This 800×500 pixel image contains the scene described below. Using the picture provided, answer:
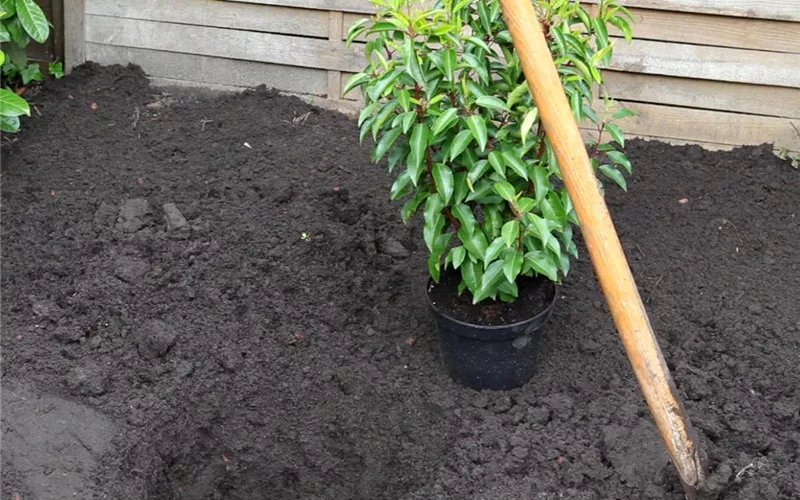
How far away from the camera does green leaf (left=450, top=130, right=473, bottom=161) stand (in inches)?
115

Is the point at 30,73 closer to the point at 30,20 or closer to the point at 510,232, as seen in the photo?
the point at 30,20

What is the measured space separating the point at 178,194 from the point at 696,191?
235 cm

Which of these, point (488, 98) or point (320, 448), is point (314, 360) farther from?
point (488, 98)

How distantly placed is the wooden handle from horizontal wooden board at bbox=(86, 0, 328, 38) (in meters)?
2.50

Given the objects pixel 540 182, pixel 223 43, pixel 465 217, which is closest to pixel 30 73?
pixel 223 43

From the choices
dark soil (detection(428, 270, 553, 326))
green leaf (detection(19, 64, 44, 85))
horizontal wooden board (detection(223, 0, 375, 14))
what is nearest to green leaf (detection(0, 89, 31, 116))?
green leaf (detection(19, 64, 44, 85))

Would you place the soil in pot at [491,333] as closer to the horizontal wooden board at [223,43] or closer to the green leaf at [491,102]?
the green leaf at [491,102]

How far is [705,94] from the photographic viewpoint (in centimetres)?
459

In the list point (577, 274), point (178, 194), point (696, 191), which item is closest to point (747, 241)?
point (696, 191)

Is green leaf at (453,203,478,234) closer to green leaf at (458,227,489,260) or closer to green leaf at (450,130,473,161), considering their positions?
green leaf at (458,227,489,260)

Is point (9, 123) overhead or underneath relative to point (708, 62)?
underneath

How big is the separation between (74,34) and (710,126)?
338 centimetres

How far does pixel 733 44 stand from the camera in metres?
4.46

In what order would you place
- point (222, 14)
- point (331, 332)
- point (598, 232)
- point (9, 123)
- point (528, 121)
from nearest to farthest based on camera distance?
point (598, 232), point (528, 121), point (331, 332), point (9, 123), point (222, 14)
